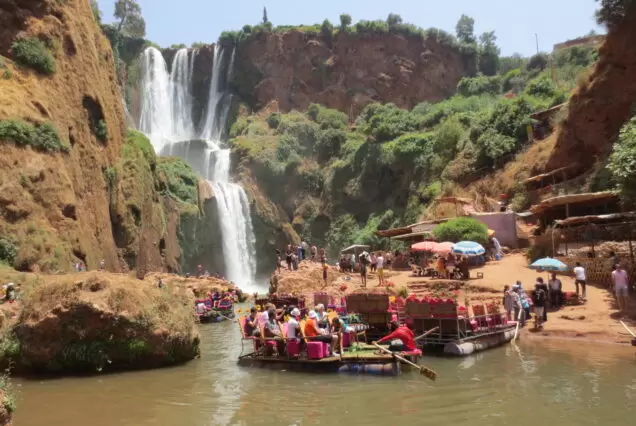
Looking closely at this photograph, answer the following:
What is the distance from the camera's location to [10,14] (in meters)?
29.0

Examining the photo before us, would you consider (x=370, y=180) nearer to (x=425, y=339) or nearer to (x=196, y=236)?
(x=196, y=236)

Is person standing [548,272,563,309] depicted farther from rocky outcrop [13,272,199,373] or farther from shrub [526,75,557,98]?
shrub [526,75,557,98]

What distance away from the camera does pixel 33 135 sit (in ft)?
83.9

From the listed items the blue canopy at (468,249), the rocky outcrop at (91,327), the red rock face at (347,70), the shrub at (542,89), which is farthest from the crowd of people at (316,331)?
→ the red rock face at (347,70)

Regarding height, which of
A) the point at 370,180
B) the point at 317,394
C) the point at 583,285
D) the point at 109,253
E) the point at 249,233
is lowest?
the point at 317,394

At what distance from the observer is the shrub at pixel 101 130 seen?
32291 mm

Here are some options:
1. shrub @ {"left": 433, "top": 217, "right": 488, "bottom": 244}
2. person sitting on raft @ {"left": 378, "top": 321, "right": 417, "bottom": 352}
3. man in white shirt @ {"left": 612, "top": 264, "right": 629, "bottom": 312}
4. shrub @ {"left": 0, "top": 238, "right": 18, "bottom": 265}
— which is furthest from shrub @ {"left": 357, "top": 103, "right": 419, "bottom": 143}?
person sitting on raft @ {"left": 378, "top": 321, "right": 417, "bottom": 352}

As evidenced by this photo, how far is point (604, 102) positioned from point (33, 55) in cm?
2922

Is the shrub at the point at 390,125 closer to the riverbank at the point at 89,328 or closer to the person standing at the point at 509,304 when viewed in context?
the person standing at the point at 509,304

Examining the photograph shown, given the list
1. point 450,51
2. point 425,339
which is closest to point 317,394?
point 425,339

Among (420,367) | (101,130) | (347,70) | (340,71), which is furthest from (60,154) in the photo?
(347,70)

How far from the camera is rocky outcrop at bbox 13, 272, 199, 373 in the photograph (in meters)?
13.3

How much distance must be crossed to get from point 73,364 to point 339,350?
20.8 feet

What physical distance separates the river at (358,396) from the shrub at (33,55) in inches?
819
